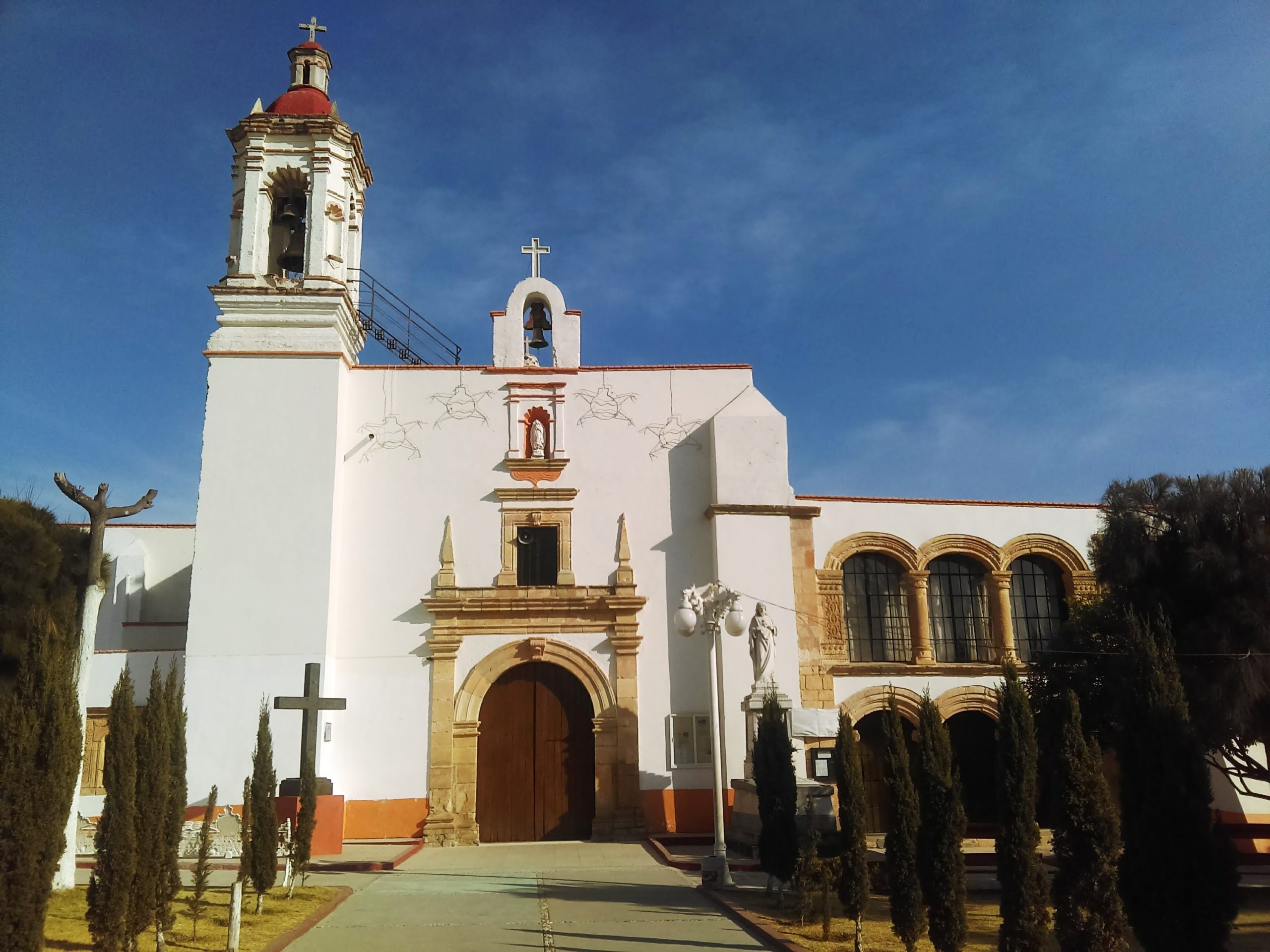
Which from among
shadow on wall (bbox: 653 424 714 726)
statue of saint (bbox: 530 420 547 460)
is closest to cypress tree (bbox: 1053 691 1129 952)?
shadow on wall (bbox: 653 424 714 726)

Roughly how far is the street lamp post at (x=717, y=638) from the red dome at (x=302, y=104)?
12.2 metres

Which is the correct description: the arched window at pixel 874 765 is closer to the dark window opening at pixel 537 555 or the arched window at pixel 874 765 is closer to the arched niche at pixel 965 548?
the arched niche at pixel 965 548

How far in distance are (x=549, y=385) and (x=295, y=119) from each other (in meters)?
6.75

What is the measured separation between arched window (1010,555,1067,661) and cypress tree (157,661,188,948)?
14338 mm

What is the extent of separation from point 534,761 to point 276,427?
7137 millimetres

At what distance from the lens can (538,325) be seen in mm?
19188

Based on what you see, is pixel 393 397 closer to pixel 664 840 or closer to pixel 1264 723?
pixel 664 840

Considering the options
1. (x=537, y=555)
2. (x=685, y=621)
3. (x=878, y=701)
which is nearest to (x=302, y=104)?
(x=537, y=555)

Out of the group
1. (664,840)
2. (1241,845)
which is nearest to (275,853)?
(664,840)

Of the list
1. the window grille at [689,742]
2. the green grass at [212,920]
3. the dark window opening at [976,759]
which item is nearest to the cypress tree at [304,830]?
the green grass at [212,920]

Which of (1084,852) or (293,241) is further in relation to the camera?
(293,241)

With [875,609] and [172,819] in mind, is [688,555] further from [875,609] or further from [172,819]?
[172,819]

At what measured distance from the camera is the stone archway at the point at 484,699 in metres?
16.5

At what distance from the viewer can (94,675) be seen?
1689cm
